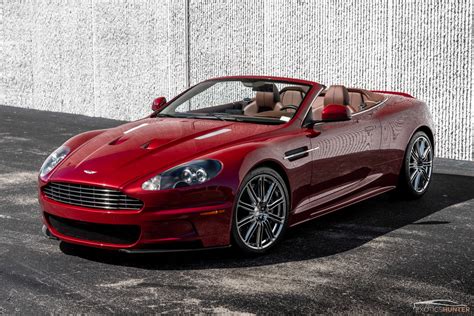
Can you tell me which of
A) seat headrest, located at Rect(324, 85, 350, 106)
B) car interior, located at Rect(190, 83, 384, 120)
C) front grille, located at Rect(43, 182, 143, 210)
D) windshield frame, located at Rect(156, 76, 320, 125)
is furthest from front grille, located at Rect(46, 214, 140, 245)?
seat headrest, located at Rect(324, 85, 350, 106)

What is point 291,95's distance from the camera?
789cm

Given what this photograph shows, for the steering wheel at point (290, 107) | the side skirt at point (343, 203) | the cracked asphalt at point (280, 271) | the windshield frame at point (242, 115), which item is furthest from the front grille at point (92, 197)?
the steering wheel at point (290, 107)

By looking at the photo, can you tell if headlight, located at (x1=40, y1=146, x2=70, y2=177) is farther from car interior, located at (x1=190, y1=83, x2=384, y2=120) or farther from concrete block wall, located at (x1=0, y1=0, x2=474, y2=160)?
concrete block wall, located at (x1=0, y1=0, x2=474, y2=160)

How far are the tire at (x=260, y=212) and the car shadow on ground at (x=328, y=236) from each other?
0.37 ft

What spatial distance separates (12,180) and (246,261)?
4635 millimetres

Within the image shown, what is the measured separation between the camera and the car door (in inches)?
278

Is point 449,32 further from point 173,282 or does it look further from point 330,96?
point 173,282

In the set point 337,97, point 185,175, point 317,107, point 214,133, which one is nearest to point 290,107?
point 317,107

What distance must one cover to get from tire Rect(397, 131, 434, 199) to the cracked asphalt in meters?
0.31

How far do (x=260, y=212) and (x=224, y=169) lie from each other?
579 millimetres

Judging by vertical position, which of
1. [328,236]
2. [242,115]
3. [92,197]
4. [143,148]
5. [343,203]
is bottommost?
[328,236]

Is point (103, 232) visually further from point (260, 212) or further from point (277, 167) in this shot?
point (277, 167)

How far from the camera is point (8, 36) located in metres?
20.7

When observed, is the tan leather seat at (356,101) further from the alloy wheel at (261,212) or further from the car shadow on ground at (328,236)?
the alloy wheel at (261,212)
